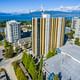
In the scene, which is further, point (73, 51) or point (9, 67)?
point (9, 67)

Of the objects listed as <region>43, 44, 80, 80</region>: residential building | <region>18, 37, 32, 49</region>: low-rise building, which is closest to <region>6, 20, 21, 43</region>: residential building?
<region>18, 37, 32, 49</region>: low-rise building

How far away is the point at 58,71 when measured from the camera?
361 inches

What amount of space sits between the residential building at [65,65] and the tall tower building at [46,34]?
2.43 meters

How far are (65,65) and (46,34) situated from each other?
4.75 meters

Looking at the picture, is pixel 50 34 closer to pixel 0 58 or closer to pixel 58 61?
pixel 58 61

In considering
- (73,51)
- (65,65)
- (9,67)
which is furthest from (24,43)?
(65,65)

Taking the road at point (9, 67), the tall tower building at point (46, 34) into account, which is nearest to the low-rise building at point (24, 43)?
the road at point (9, 67)

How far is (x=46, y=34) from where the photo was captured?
13430mm

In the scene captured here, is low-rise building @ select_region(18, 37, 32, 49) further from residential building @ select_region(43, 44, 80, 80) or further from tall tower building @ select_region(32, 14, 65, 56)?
residential building @ select_region(43, 44, 80, 80)

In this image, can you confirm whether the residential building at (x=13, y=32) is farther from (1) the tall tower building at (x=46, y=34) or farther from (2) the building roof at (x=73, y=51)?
(2) the building roof at (x=73, y=51)

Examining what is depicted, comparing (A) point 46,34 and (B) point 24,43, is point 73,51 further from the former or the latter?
(B) point 24,43

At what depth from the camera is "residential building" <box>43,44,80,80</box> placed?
8.66 meters

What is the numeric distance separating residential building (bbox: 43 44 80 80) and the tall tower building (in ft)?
7.96

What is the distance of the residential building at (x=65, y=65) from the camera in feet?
28.4
